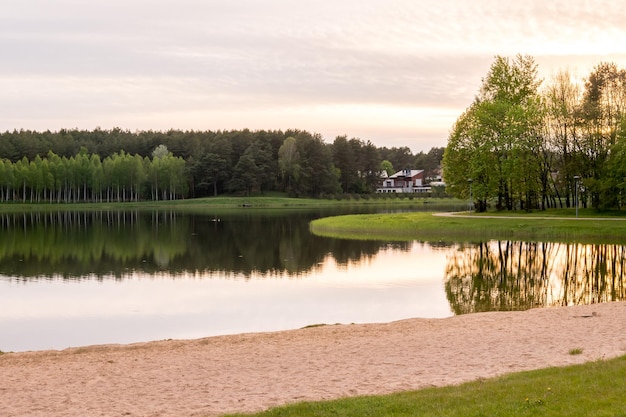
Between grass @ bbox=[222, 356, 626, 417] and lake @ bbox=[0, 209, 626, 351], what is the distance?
10.7 metres

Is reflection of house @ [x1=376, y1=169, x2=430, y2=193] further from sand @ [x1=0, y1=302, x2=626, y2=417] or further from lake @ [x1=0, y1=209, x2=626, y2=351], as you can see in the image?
sand @ [x1=0, y1=302, x2=626, y2=417]

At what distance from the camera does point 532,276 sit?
31672 millimetres

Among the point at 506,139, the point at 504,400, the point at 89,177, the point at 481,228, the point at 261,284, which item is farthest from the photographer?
the point at 89,177

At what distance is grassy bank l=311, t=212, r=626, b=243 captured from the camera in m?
48.9

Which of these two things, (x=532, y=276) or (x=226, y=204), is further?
(x=226, y=204)

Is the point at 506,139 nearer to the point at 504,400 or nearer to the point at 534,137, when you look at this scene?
the point at 534,137

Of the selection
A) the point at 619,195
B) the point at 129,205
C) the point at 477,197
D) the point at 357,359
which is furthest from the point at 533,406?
the point at 129,205

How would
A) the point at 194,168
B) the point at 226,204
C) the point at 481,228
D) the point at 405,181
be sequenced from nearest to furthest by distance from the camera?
the point at 481,228 → the point at 226,204 → the point at 194,168 → the point at 405,181

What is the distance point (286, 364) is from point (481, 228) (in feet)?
141

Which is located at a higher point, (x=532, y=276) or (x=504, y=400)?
(x=504, y=400)

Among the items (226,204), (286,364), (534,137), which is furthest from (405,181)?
(286,364)

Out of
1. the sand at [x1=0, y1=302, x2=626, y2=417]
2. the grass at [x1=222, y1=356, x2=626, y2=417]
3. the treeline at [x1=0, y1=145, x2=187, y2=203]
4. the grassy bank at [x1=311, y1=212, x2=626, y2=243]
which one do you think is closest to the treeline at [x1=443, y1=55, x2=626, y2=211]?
the grassy bank at [x1=311, y1=212, x2=626, y2=243]

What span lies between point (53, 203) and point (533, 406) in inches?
5509

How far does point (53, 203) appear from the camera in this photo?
449ft
